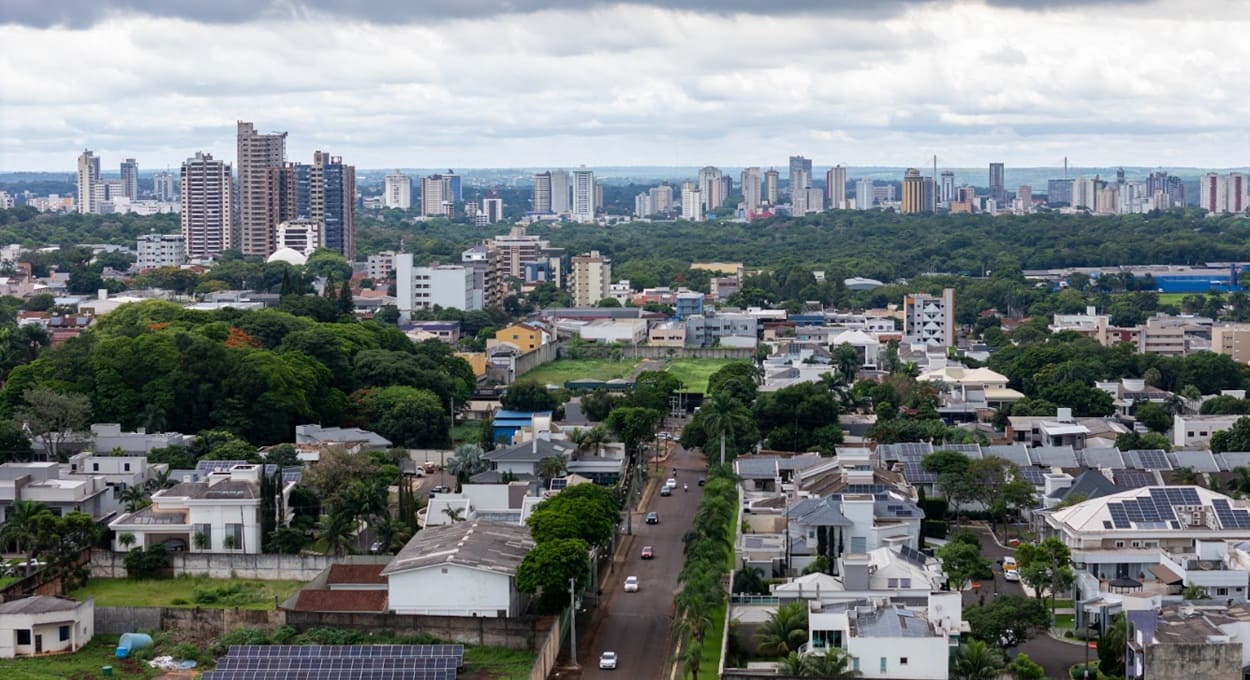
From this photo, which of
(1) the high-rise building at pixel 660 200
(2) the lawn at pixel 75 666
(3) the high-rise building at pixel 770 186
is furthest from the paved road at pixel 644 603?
(3) the high-rise building at pixel 770 186

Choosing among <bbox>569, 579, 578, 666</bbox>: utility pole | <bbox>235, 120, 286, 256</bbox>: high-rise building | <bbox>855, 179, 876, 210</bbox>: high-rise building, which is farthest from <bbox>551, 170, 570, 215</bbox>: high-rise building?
<bbox>569, 579, 578, 666</bbox>: utility pole

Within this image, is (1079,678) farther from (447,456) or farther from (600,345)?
(600,345)

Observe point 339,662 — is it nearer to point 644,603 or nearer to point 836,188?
point 644,603

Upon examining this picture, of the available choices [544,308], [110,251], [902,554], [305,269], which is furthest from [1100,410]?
[110,251]

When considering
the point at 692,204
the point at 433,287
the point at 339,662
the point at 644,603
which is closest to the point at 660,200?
the point at 692,204

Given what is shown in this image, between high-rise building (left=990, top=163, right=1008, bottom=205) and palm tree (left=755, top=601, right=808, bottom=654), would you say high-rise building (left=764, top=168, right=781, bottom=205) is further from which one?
palm tree (left=755, top=601, right=808, bottom=654)
